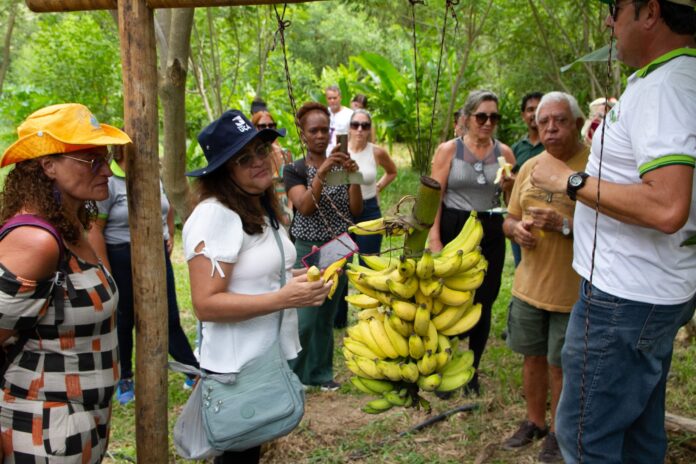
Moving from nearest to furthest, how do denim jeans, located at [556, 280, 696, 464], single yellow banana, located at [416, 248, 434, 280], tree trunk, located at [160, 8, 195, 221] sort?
1. single yellow banana, located at [416, 248, 434, 280]
2. denim jeans, located at [556, 280, 696, 464]
3. tree trunk, located at [160, 8, 195, 221]

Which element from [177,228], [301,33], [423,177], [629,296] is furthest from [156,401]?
[301,33]

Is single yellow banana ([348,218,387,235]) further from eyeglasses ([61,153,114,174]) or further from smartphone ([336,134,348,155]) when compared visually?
smartphone ([336,134,348,155])

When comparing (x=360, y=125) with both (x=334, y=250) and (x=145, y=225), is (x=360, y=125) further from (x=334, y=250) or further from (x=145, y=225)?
(x=145, y=225)

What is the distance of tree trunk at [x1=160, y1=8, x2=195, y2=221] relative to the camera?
3365 millimetres

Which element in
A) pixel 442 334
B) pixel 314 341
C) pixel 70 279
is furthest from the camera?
pixel 314 341

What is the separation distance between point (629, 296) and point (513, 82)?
10557mm

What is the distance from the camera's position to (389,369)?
198 centimetres

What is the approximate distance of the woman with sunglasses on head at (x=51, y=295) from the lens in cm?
174

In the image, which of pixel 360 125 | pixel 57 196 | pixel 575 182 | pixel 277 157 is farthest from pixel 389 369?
pixel 277 157

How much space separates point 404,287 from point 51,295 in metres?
1.06

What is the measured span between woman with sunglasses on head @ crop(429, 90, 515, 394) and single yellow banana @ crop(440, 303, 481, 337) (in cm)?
166

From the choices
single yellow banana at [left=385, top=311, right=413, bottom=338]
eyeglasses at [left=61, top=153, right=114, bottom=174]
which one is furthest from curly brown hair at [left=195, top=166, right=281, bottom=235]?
single yellow banana at [left=385, top=311, right=413, bottom=338]

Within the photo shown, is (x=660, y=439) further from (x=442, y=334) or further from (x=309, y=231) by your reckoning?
(x=309, y=231)

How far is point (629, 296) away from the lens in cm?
192
